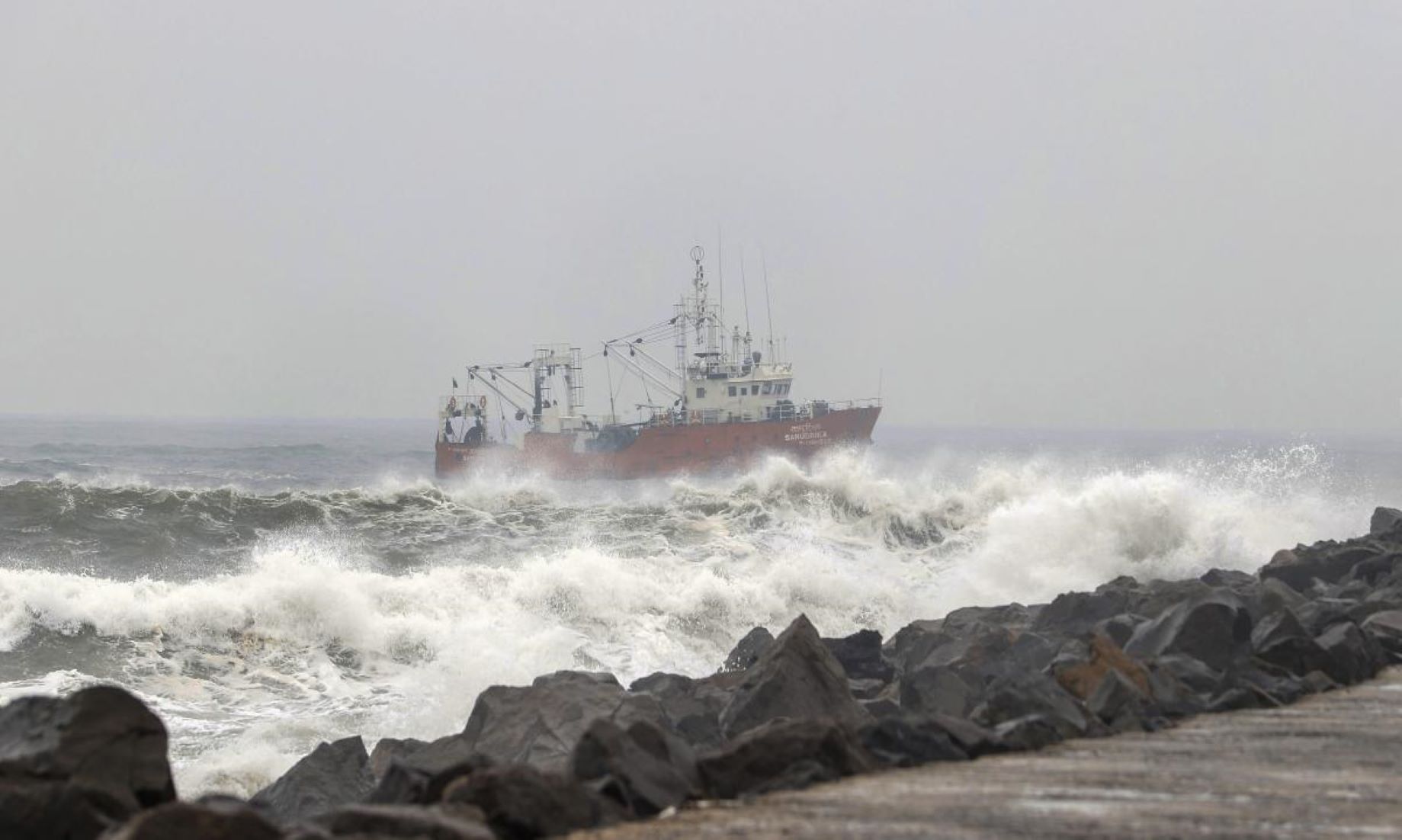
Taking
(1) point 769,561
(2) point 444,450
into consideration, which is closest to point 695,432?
(2) point 444,450

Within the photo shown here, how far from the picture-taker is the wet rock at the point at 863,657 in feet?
31.9

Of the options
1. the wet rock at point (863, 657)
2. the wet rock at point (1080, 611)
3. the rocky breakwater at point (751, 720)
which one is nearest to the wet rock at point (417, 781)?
the rocky breakwater at point (751, 720)

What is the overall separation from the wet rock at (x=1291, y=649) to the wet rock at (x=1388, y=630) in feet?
2.78

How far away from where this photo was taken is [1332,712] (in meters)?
6.79

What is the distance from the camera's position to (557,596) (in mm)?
16188

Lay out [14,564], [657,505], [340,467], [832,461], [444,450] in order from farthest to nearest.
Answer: [340,467]
[444,450]
[832,461]
[657,505]
[14,564]

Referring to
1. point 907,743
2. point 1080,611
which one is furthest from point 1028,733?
point 1080,611

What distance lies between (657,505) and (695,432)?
68.8 ft

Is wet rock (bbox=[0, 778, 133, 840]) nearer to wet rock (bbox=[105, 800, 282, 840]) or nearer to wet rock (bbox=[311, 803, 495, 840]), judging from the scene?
wet rock (bbox=[105, 800, 282, 840])

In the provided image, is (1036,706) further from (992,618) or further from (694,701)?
(992,618)

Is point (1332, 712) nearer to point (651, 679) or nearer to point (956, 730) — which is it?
point (956, 730)

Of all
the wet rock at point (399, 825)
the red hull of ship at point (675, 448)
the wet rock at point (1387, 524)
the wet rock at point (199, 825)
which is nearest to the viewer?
the wet rock at point (199, 825)

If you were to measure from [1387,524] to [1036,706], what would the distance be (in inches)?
502

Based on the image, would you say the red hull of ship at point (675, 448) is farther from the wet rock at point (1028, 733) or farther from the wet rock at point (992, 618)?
the wet rock at point (1028, 733)
